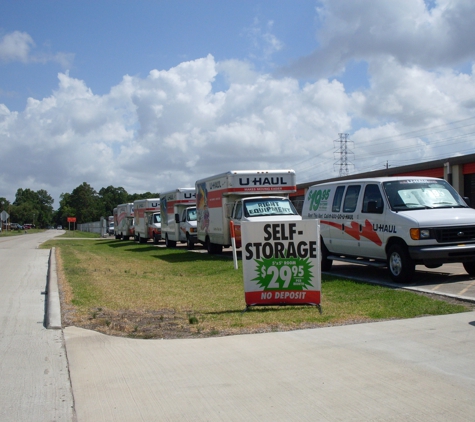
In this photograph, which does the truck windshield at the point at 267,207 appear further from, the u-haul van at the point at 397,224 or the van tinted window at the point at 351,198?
the van tinted window at the point at 351,198

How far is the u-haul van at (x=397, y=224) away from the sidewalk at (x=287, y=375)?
3411mm

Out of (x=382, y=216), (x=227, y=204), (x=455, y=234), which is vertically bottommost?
(x=455, y=234)

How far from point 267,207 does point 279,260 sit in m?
10.3

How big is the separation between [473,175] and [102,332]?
24.0 m

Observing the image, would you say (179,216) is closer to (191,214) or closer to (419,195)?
(191,214)

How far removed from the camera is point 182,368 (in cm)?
607

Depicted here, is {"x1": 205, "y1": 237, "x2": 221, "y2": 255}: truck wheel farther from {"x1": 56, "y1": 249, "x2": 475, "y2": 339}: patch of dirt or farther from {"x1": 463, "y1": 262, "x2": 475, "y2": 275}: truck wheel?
{"x1": 56, "y1": 249, "x2": 475, "y2": 339}: patch of dirt

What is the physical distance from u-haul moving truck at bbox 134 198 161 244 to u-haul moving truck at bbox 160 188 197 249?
391 centimetres

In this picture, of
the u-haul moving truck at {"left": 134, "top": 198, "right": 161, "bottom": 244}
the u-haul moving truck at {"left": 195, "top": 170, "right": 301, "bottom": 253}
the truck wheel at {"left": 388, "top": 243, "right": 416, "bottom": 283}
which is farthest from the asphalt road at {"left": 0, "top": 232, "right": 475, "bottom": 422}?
the u-haul moving truck at {"left": 134, "top": 198, "right": 161, "bottom": 244}

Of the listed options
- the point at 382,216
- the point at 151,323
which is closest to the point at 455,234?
the point at 382,216

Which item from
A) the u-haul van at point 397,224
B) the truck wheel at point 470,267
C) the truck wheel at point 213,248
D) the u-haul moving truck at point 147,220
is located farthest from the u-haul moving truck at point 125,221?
the truck wheel at point 470,267

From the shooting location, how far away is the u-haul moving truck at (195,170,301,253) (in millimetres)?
19161

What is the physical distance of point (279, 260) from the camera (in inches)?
354

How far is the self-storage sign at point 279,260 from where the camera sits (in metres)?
8.94
